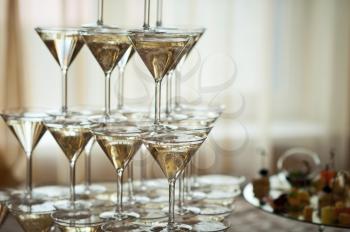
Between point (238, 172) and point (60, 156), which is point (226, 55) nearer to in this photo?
point (238, 172)

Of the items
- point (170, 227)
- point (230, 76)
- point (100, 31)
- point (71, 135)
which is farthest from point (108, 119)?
point (230, 76)

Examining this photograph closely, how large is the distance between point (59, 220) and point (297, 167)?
2.49ft

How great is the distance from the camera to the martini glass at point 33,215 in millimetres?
1403

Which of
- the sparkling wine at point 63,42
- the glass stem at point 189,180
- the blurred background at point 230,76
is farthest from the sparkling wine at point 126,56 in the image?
the blurred background at point 230,76

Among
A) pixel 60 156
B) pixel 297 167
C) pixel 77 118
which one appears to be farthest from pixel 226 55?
pixel 77 118

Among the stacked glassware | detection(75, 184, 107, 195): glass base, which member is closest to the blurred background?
detection(75, 184, 107, 195): glass base

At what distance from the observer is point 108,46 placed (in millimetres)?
1478

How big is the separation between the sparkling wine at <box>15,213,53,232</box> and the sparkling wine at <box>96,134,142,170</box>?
0.61ft

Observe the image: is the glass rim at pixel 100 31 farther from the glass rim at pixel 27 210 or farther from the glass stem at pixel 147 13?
the glass rim at pixel 27 210

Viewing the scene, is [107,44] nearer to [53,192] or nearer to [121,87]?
[121,87]

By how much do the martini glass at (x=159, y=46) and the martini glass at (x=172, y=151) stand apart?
0.07 m

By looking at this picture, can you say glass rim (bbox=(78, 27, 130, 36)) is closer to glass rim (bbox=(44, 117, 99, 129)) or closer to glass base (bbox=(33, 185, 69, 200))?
glass rim (bbox=(44, 117, 99, 129))

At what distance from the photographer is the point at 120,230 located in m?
1.36

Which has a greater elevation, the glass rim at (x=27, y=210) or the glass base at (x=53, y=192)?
the glass base at (x=53, y=192)
